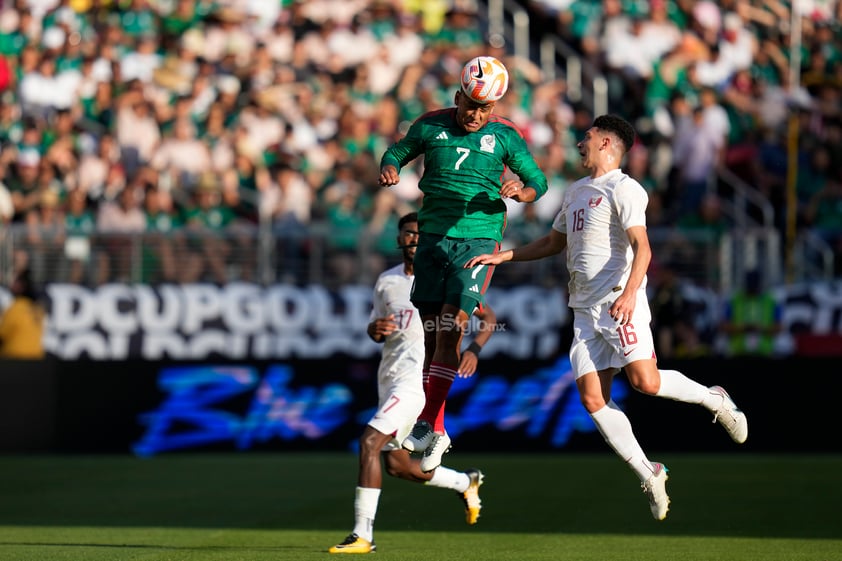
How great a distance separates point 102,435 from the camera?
1962cm

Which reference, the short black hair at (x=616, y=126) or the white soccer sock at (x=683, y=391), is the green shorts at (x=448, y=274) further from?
the white soccer sock at (x=683, y=391)

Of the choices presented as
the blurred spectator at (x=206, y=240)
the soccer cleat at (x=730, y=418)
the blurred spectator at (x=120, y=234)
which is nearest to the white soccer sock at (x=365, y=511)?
the soccer cleat at (x=730, y=418)

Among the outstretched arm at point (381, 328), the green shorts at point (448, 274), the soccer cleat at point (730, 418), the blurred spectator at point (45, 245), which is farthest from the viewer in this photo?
the blurred spectator at point (45, 245)

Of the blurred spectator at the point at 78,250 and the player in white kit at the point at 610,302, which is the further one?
the blurred spectator at the point at 78,250

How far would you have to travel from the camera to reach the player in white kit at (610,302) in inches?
404

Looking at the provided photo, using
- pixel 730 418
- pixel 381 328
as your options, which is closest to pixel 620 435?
pixel 730 418

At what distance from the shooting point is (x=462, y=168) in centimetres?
1107

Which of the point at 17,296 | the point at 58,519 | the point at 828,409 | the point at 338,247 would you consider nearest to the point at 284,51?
the point at 338,247

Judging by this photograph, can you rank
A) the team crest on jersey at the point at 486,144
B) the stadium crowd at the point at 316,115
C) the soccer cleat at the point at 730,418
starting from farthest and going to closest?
1. the stadium crowd at the point at 316,115
2. the team crest on jersey at the point at 486,144
3. the soccer cleat at the point at 730,418

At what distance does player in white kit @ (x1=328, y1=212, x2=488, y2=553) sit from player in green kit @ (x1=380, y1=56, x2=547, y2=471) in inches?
13.8

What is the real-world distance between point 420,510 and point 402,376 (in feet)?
8.09

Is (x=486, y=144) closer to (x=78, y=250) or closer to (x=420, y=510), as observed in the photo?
(x=420, y=510)

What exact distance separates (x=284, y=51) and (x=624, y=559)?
16241 mm

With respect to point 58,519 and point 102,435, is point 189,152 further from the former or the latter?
point 58,519
